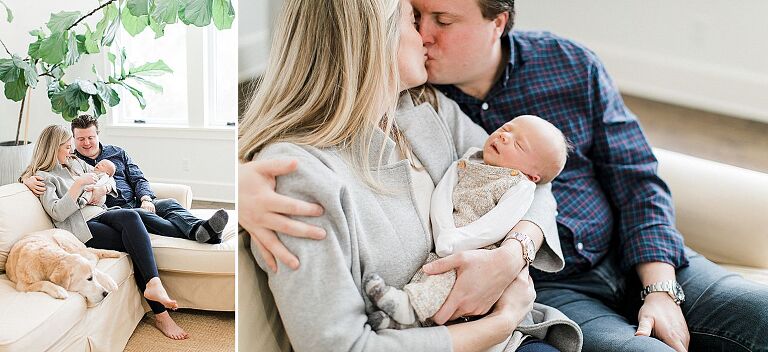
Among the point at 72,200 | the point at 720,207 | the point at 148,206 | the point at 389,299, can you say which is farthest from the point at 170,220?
the point at 720,207

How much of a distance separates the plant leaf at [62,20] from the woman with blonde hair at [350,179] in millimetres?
440

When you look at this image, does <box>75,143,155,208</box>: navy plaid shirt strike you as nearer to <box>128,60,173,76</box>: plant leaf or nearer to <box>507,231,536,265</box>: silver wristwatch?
<box>128,60,173,76</box>: plant leaf

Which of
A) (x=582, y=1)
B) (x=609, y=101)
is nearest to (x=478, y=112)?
(x=609, y=101)

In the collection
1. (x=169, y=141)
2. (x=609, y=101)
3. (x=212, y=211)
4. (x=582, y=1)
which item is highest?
(x=582, y=1)

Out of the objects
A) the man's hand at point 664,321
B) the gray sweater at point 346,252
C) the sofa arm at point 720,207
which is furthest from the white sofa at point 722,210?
the gray sweater at point 346,252

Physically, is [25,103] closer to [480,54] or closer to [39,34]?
[39,34]

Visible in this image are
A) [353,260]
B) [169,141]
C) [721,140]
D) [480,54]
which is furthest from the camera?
[721,140]

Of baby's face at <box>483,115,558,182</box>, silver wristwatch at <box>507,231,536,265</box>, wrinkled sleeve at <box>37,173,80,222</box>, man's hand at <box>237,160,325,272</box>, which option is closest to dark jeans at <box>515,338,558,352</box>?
silver wristwatch at <box>507,231,536,265</box>

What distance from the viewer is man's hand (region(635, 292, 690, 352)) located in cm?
89

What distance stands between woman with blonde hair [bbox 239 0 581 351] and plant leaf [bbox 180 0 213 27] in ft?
1.10

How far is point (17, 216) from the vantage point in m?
0.91

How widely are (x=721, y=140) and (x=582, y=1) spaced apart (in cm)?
38

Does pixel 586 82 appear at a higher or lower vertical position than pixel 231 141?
higher

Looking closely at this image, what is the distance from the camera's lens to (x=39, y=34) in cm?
94
